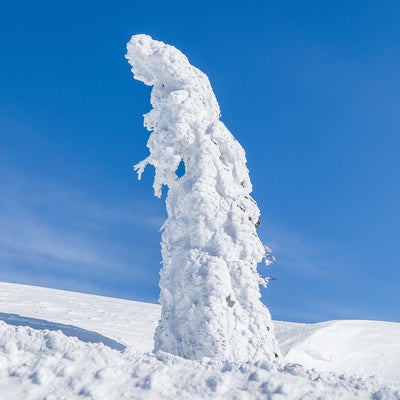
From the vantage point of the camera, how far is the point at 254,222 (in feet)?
39.8

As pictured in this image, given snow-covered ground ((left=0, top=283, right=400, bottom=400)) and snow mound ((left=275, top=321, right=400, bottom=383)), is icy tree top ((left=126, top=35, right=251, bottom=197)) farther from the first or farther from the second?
snow mound ((left=275, top=321, right=400, bottom=383))

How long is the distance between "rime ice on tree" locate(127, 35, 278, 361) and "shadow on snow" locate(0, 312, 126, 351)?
2109 millimetres

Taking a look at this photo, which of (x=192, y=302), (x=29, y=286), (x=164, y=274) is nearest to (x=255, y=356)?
(x=192, y=302)

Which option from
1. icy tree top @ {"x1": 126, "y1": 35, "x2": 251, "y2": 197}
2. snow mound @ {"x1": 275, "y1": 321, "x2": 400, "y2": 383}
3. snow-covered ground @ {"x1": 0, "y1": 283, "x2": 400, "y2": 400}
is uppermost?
icy tree top @ {"x1": 126, "y1": 35, "x2": 251, "y2": 197}

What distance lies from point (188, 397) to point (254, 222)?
641cm

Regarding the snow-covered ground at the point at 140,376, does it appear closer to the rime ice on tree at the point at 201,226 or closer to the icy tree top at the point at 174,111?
the rime ice on tree at the point at 201,226

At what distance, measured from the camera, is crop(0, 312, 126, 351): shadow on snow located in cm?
1266

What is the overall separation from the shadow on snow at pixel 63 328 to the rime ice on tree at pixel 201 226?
211cm

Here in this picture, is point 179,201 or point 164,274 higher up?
point 179,201

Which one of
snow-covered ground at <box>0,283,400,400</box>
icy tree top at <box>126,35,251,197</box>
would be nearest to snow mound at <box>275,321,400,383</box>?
icy tree top at <box>126,35,251,197</box>

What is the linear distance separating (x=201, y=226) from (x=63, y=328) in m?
5.41

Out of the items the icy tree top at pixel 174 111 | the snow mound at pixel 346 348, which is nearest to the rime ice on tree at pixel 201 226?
the icy tree top at pixel 174 111

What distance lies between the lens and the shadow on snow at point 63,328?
12.7m

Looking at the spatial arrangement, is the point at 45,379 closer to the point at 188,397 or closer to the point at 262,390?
the point at 188,397
